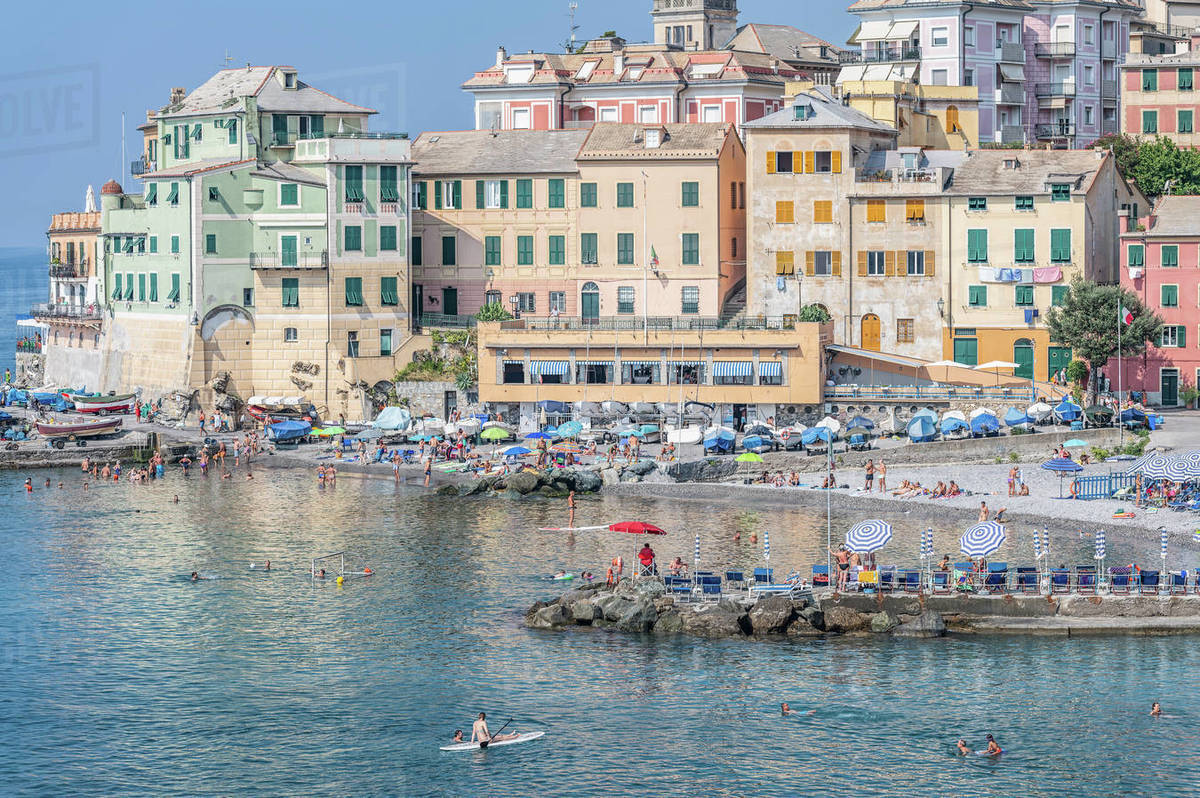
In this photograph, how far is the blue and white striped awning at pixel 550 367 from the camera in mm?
96625

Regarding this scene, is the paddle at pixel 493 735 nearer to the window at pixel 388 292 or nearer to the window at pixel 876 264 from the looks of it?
the window at pixel 876 264

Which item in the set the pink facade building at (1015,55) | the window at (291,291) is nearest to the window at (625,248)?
the window at (291,291)

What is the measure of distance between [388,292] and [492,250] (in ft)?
22.6

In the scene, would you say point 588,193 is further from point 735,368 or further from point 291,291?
point 291,291

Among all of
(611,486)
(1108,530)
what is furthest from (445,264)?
(1108,530)

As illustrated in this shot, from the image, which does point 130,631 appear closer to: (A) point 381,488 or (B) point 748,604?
(B) point 748,604

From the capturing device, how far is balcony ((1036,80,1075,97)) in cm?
12638

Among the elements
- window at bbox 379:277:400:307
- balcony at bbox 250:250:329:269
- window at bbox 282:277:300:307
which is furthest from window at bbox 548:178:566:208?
window at bbox 282:277:300:307

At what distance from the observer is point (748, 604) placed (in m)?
61.4

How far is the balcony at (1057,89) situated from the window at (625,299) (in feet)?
126

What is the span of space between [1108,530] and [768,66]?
6138 centimetres

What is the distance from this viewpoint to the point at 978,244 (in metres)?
98.2

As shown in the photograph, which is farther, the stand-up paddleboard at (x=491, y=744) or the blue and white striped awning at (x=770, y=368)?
the blue and white striped awning at (x=770, y=368)

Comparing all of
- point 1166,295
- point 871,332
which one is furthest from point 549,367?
point 1166,295
